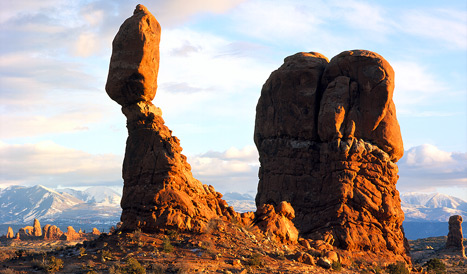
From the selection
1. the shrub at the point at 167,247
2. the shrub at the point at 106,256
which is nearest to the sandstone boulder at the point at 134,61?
the shrub at the point at 167,247

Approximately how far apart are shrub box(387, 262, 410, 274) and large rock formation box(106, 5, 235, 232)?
13170 mm

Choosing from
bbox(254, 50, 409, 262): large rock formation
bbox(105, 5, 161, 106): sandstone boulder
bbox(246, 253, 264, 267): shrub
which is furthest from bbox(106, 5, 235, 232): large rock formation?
bbox(254, 50, 409, 262): large rock formation

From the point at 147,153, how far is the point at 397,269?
63.6 feet

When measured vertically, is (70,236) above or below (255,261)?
above

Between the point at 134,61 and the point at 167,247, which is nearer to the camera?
the point at 167,247

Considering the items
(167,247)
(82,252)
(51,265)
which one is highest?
(167,247)

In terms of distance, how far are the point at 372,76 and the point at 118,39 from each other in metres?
20.9

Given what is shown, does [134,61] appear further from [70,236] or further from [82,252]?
[70,236]

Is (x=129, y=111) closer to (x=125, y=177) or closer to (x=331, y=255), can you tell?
(x=125, y=177)

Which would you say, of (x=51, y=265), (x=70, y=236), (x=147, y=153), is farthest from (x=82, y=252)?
(x=70, y=236)

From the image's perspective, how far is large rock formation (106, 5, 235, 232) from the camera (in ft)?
104

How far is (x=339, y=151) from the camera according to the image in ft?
139

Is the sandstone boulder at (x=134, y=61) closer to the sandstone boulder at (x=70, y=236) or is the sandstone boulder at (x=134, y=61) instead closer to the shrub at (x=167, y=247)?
the shrub at (x=167, y=247)

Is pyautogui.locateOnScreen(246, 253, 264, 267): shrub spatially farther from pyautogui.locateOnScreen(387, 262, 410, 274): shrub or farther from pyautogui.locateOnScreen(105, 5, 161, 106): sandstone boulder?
pyautogui.locateOnScreen(387, 262, 410, 274): shrub
